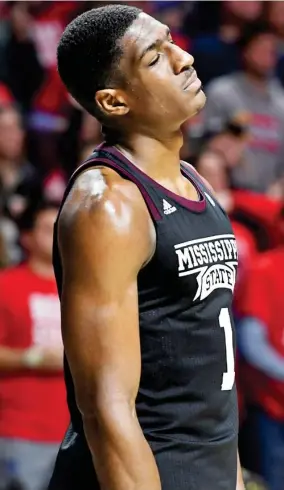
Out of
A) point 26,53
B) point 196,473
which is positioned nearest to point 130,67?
point 196,473

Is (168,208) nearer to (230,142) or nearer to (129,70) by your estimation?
(129,70)

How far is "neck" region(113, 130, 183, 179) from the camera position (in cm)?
257

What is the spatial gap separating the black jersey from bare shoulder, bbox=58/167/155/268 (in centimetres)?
4

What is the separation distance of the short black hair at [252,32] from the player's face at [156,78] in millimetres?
4856

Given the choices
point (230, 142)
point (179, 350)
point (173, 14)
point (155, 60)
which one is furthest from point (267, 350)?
point (173, 14)

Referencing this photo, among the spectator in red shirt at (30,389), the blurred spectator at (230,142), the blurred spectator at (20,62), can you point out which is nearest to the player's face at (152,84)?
the spectator in red shirt at (30,389)

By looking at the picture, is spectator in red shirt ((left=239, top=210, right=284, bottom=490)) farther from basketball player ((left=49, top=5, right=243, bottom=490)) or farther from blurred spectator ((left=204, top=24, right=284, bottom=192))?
basketball player ((left=49, top=5, right=243, bottom=490))

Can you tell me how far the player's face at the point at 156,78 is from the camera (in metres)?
2.53

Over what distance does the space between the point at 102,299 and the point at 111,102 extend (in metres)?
0.52

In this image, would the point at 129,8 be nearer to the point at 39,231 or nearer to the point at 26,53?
the point at 39,231

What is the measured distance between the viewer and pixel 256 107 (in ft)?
23.6

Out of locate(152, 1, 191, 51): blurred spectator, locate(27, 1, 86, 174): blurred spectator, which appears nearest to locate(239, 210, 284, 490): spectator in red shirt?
locate(27, 1, 86, 174): blurred spectator

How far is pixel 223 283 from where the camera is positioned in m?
2.57

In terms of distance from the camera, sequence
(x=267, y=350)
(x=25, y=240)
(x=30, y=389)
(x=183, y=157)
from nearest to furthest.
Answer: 1. (x=30, y=389)
2. (x=267, y=350)
3. (x=25, y=240)
4. (x=183, y=157)
